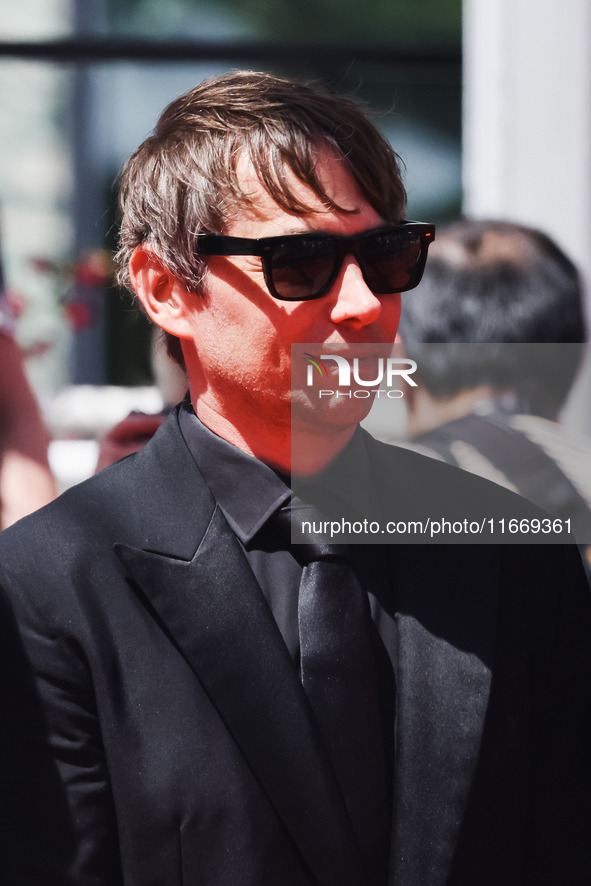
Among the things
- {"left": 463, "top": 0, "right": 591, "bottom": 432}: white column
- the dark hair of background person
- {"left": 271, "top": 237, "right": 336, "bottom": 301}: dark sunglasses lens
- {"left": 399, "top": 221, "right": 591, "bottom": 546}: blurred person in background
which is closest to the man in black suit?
{"left": 271, "top": 237, "right": 336, "bottom": 301}: dark sunglasses lens

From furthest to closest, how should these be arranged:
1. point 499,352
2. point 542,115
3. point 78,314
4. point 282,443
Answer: point 78,314
point 542,115
point 499,352
point 282,443

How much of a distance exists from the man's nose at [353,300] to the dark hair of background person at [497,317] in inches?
24.4

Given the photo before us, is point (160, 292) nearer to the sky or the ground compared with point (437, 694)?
nearer to the sky

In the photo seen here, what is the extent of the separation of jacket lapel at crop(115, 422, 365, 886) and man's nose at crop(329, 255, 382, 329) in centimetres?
36

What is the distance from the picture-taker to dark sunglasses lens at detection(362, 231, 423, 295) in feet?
4.57

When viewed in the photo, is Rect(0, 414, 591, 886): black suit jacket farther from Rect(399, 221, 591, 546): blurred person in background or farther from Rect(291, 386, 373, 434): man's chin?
Rect(399, 221, 591, 546): blurred person in background

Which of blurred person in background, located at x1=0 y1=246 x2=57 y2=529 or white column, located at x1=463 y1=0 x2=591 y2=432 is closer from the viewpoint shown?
blurred person in background, located at x1=0 y1=246 x2=57 y2=529

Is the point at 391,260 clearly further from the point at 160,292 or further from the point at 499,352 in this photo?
the point at 499,352

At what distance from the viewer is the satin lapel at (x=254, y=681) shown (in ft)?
4.33

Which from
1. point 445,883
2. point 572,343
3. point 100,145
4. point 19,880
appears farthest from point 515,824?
point 100,145

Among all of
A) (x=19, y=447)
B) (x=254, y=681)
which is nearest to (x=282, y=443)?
(x=254, y=681)

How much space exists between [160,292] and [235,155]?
0.80 feet

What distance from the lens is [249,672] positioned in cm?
135

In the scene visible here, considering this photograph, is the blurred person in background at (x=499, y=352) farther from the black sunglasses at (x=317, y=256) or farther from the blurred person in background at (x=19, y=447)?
the blurred person in background at (x=19, y=447)
